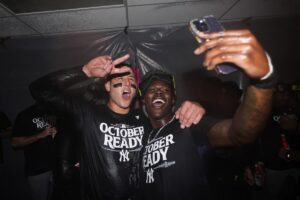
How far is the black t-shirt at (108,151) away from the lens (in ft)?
6.71

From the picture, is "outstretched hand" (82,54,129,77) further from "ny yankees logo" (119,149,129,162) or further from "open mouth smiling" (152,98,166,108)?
"ny yankees logo" (119,149,129,162)

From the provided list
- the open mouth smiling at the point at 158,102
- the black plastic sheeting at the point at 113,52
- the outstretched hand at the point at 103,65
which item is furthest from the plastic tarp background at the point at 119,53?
the outstretched hand at the point at 103,65

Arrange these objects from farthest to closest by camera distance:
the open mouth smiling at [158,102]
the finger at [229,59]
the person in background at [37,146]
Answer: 1. the person in background at [37,146]
2. the open mouth smiling at [158,102]
3. the finger at [229,59]

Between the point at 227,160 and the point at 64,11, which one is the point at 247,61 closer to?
the point at 227,160

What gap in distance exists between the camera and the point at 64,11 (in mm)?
3043

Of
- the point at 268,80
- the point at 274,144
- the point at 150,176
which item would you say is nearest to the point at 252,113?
the point at 268,80

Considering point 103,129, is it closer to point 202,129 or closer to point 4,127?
point 202,129

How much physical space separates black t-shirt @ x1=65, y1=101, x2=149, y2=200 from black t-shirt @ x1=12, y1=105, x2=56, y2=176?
1474mm

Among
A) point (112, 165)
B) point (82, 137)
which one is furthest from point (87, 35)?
point (112, 165)

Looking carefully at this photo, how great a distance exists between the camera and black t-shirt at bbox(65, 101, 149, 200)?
2.04 meters

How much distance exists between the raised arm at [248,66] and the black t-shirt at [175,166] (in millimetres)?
601

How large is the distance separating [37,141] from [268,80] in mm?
3263

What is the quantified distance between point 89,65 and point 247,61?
1.27 meters

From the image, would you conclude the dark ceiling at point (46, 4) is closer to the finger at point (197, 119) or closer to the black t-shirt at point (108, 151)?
the black t-shirt at point (108, 151)
